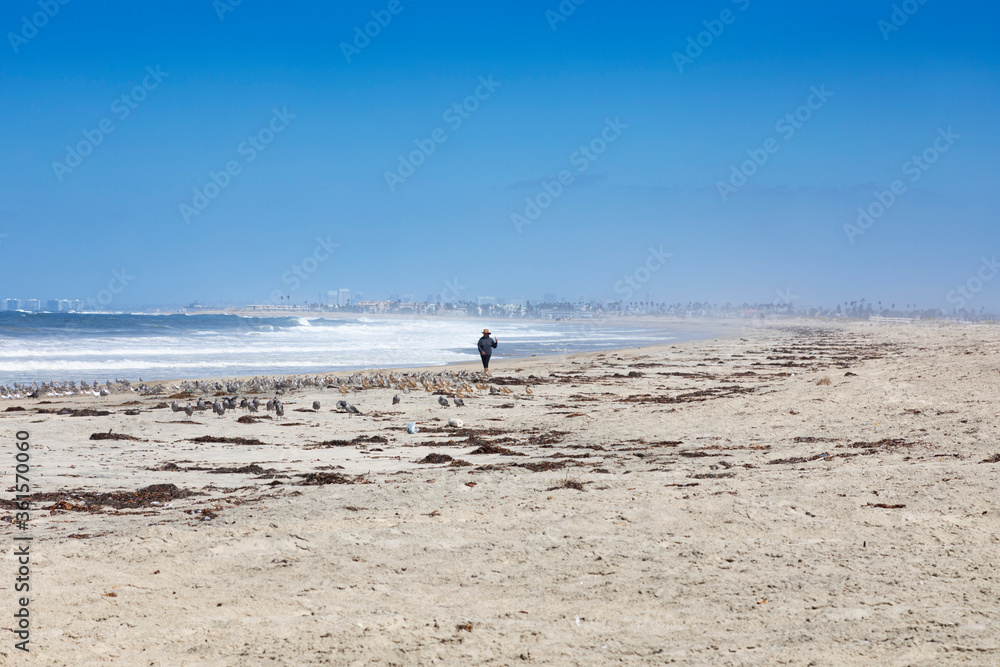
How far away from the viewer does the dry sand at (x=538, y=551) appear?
3.85m

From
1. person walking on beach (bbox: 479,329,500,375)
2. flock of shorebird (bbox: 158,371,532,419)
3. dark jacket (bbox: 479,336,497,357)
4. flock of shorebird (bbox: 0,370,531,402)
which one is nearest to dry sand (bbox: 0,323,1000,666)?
flock of shorebird (bbox: 158,371,532,419)

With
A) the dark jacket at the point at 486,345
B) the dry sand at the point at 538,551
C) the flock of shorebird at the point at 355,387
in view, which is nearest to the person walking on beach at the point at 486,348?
the dark jacket at the point at 486,345

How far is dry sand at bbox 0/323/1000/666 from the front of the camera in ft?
12.6

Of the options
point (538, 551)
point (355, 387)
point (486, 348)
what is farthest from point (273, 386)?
point (538, 551)

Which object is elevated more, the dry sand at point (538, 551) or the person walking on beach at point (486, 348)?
the person walking on beach at point (486, 348)

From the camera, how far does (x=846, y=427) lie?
33.3ft

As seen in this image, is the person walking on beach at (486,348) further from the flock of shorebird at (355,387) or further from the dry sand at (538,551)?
the dry sand at (538,551)

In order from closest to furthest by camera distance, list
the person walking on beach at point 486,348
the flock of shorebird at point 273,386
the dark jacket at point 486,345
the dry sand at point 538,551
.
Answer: the dry sand at point 538,551 → the flock of shorebird at point 273,386 → the person walking on beach at point 486,348 → the dark jacket at point 486,345

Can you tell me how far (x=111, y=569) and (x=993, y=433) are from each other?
891 cm

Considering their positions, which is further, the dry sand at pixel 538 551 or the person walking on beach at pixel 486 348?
the person walking on beach at pixel 486 348

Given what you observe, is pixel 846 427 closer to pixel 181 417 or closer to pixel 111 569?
pixel 111 569

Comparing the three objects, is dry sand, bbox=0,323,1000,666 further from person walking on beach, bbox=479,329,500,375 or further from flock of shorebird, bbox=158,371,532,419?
person walking on beach, bbox=479,329,500,375

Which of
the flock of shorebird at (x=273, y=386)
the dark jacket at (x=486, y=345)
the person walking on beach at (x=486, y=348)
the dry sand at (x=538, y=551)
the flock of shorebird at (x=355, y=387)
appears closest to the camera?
the dry sand at (x=538, y=551)

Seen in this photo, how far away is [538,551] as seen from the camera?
17.4ft
